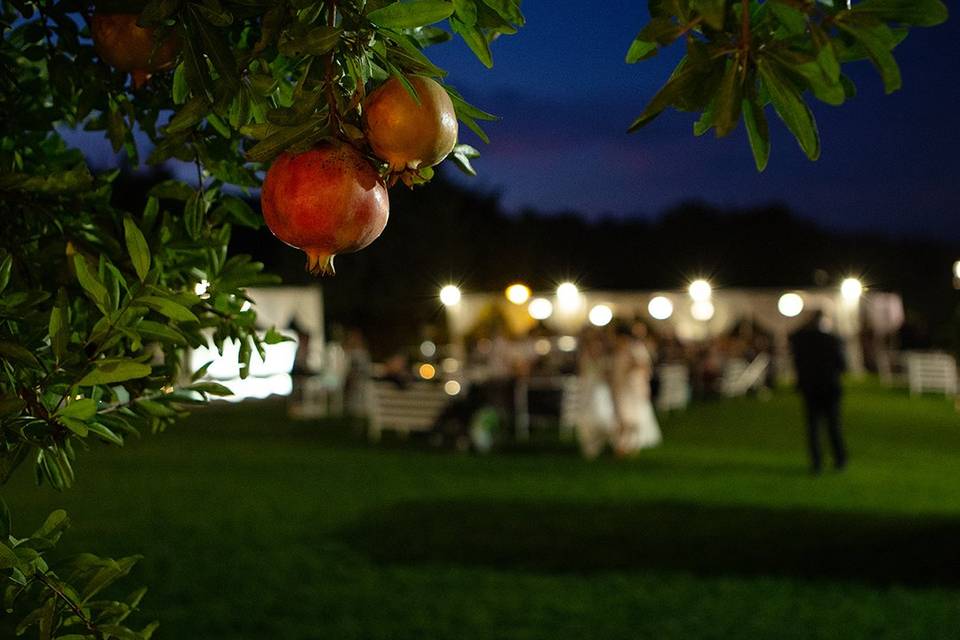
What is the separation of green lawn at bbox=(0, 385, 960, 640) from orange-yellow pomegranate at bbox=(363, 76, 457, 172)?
15.9 ft

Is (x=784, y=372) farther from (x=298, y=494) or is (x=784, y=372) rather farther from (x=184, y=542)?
(x=184, y=542)

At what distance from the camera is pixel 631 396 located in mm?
13258

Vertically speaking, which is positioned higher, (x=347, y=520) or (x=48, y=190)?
(x=48, y=190)

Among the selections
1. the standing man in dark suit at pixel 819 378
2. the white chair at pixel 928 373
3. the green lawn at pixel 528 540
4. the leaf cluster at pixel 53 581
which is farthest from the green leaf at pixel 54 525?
the white chair at pixel 928 373

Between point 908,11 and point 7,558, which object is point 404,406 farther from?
point 908,11

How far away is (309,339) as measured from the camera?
21500mm

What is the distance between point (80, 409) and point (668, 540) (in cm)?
696

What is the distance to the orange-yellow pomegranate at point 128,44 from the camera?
1.59 meters

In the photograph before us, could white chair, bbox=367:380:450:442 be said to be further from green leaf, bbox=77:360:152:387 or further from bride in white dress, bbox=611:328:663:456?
green leaf, bbox=77:360:152:387

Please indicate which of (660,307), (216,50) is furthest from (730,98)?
(660,307)

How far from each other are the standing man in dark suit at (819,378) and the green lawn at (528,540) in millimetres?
366

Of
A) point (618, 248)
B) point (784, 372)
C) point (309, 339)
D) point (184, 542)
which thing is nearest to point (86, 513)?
point (184, 542)

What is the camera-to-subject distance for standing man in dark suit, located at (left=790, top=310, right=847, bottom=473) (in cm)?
1107

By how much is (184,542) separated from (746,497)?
210 inches
